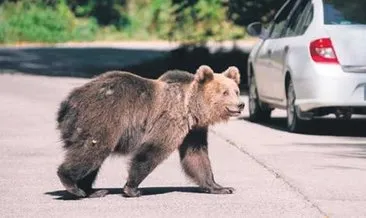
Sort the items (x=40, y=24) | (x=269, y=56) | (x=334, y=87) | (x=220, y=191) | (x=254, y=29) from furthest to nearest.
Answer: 1. (x=40, y=24)
2. (x=254, y=29)
3. (x=269, y=56)
4. (x=334, y=87)
5. (x=220, y=191)

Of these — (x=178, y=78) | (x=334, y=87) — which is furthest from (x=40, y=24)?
(x=178, y=78)

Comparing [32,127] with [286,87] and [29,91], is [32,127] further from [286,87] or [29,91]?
[29,91]

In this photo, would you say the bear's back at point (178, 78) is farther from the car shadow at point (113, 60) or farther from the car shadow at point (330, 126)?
the car shadow at point (113, 60)

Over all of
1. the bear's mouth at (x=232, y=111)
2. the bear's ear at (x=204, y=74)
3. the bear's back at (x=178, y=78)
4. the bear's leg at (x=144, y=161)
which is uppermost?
the bear's ear at (x=204, y=74)

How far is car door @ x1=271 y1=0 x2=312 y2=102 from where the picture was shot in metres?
16.4

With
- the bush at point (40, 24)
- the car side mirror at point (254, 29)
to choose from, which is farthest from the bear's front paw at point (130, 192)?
the bush at point (40, 24)

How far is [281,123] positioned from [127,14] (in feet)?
149

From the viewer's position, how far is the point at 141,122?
10672 mm

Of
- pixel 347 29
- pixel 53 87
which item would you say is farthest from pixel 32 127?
pixel 53 87

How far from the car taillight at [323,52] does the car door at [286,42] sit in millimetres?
478

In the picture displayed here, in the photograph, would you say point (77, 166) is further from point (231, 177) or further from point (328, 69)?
point (328, 69)

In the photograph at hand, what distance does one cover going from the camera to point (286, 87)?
16.8m

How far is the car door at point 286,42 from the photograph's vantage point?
16.4 m

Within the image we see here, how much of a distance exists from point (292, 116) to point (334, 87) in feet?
3.95
